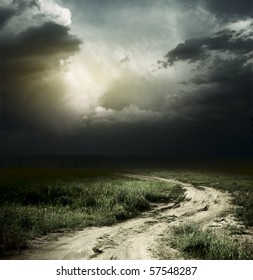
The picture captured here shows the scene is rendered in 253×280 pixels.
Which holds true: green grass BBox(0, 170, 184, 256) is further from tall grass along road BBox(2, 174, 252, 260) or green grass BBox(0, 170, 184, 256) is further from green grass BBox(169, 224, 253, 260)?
green grass BBox(169, 224, 253, 260)

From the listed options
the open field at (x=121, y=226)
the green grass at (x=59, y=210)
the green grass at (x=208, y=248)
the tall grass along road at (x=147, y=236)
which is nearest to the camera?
the green grass at (x=208, y=248)

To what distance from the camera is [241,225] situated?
1722 cm

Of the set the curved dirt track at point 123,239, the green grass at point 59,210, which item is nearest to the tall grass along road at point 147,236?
the curved dirt track at point 123,239

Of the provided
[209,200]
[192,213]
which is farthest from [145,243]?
[209,200]

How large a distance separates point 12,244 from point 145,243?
4.45 metres

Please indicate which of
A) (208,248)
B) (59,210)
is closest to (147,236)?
(208,248)

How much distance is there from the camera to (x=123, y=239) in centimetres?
1419

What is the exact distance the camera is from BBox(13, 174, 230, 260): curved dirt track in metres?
12.1

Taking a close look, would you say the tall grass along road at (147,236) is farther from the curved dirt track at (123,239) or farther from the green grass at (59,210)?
the green grass at (59,210)

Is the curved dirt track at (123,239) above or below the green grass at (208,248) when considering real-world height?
below

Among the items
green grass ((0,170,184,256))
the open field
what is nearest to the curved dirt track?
the open field

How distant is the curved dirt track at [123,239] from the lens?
12117mm

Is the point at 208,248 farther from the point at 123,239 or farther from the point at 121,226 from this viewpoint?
the point at 121,226
